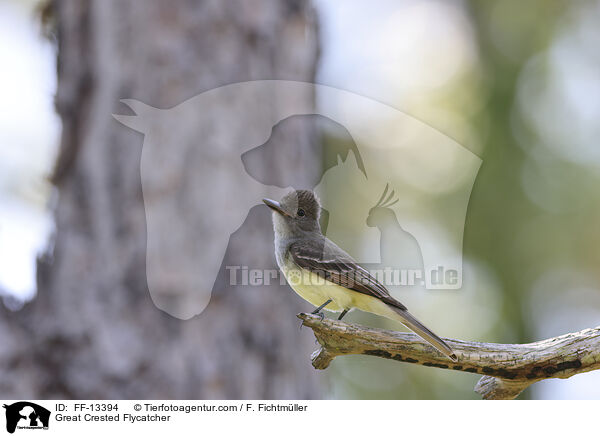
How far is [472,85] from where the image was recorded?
7.43 metres

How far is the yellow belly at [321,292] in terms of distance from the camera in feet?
6.86

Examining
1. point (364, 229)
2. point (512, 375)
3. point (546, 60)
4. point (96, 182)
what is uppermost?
point (546, 60)

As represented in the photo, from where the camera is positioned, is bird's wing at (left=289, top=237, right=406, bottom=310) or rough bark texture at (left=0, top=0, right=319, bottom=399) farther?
rough bark texture at (left=0, top=0, right=319, bottom=399)

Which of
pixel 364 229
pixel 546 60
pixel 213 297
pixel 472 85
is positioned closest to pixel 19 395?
pixel 213 297

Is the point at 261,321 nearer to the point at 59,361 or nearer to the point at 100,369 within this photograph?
the point at 100,369

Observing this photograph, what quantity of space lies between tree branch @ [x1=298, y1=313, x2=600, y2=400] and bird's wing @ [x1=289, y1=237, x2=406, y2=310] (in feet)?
1.10

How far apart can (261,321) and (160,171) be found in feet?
3.21

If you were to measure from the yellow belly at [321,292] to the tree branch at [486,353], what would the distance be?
28cm

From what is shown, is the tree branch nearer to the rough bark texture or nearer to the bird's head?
the bird's head

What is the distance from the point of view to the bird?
2.09 meters
